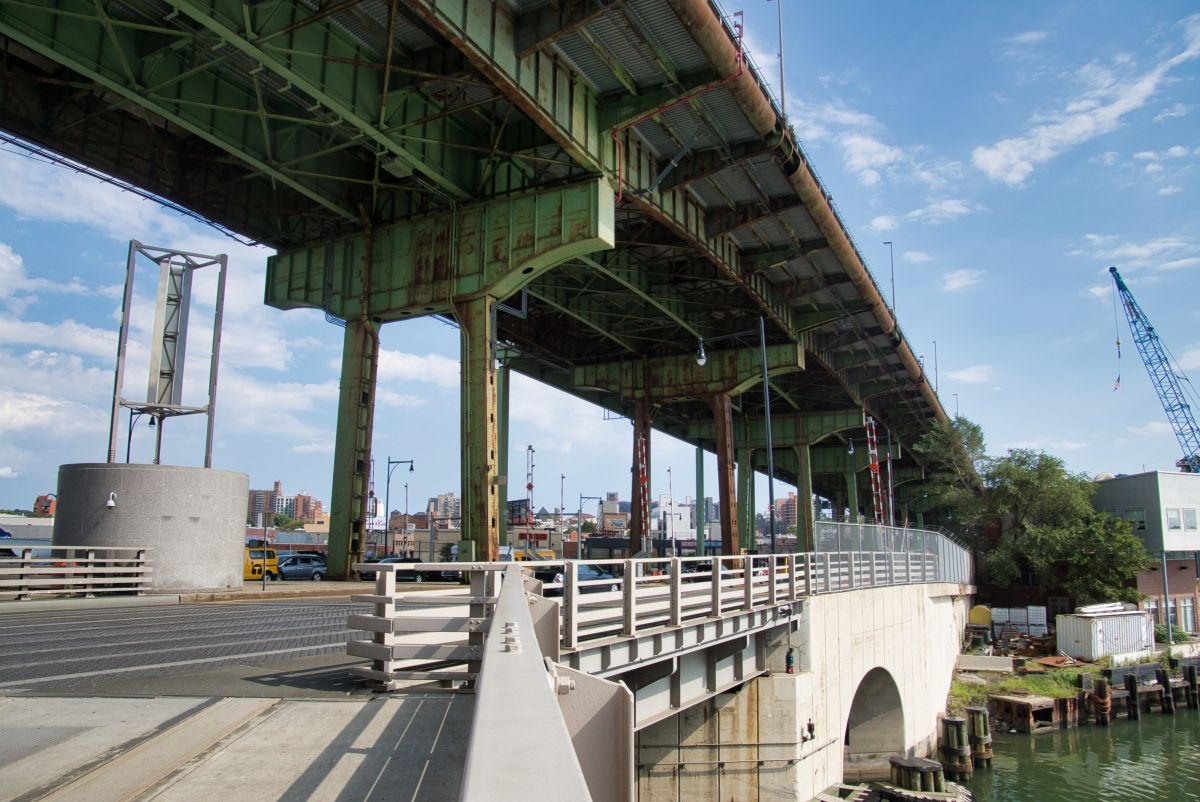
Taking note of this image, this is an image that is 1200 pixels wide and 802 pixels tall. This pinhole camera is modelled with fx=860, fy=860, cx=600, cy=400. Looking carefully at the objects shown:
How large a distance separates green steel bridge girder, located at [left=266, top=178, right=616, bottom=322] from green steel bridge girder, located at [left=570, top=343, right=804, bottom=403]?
18.7 m

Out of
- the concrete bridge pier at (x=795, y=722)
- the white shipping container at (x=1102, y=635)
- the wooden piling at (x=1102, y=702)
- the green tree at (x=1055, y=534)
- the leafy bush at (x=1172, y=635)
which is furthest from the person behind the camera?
the leafy bush at (x=1172, y=635)

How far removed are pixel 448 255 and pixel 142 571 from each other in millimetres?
12010

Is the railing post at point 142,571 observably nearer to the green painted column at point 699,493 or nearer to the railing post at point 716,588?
the railing post at point 716,588

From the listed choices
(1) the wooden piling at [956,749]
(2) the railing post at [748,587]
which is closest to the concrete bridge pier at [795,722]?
(2) the railing post at [748,587]

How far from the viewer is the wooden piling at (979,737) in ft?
110

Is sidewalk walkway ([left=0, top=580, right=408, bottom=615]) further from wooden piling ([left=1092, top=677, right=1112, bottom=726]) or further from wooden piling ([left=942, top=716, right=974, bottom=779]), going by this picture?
wooden piling ([left=1092, top=677, right=1112, bottom=726])

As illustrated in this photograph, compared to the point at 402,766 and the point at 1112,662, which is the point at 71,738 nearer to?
the point at 402,766

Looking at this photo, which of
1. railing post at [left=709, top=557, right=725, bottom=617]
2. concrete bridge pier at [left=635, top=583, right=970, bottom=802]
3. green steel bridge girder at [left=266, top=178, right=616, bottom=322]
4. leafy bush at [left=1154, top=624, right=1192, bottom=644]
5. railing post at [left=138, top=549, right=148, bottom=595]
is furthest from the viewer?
leafy bush at [left=1154, top=624, right=1192, bottom=644]

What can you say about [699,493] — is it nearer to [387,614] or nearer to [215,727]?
[387,614]

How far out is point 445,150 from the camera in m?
24.8

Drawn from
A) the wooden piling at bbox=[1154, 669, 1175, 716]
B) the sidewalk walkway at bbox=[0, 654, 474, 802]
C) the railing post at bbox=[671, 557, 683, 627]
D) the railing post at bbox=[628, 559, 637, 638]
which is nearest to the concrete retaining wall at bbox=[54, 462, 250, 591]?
the railing post at bbox=[671, 557, 683, 627]

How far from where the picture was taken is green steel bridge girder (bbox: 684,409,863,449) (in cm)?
6028

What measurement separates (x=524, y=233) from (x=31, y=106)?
41.7 feet

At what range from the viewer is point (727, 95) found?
2366 centimetres
